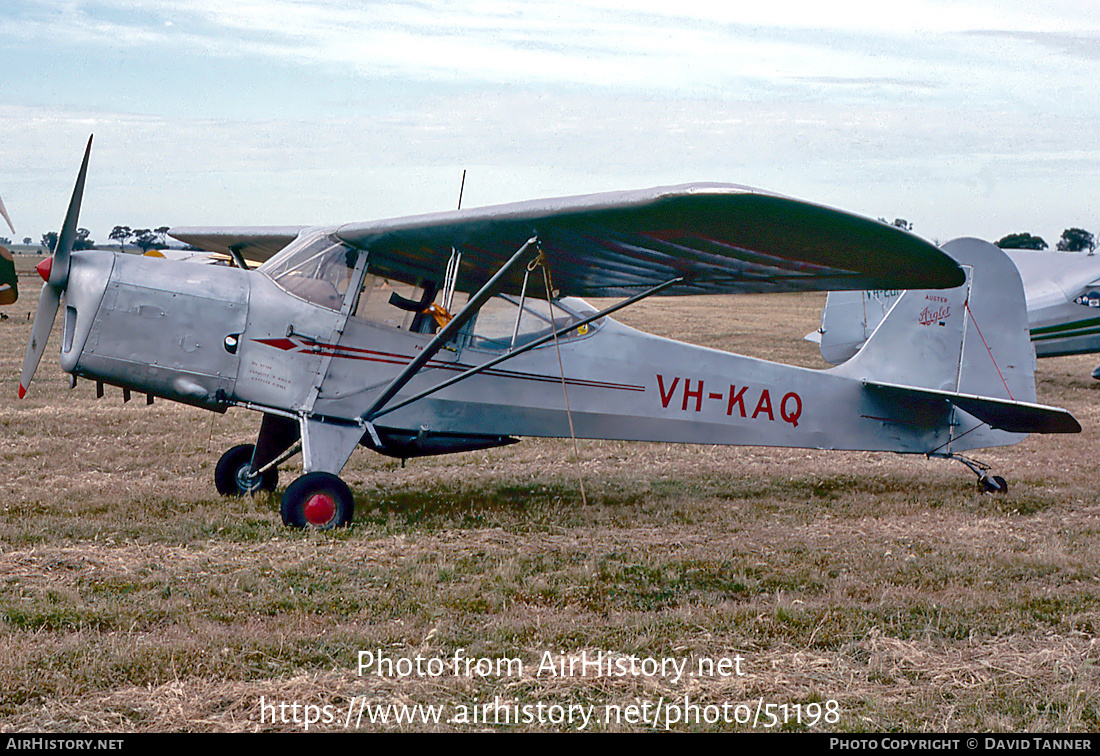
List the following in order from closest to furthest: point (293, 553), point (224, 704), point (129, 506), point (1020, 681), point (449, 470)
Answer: point (224, 704)
point (1020, 681)
point (293, 553)
point (129, 506)
point (449, 470)

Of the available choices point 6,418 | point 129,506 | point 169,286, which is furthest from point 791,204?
point 6,418

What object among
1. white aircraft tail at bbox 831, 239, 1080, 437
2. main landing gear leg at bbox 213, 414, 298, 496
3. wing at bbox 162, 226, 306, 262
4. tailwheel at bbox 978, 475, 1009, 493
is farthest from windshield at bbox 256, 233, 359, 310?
tailwheel at bbox 978, 475, 1009, 493

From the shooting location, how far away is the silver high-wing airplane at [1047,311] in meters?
17.8

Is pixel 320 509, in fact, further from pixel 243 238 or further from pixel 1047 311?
pixel 1047 311

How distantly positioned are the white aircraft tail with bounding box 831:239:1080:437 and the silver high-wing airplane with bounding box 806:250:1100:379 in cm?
772

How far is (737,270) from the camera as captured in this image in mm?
6938

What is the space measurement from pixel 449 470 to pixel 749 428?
3096 millimetres

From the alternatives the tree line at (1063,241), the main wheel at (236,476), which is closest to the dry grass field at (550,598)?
the main wheel at (236,476)

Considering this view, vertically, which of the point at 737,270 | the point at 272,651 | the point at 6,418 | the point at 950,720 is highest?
the point at 737,270

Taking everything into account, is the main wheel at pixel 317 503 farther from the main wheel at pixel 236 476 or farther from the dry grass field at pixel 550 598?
the main wheel at pixel 236 476

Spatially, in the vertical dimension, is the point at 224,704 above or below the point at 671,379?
below

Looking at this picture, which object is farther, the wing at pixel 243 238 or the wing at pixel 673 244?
the wing at pixel 243 238

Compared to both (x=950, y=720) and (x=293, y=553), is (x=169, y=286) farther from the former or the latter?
(x=950, y=720)

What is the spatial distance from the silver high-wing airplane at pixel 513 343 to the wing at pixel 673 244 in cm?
2
